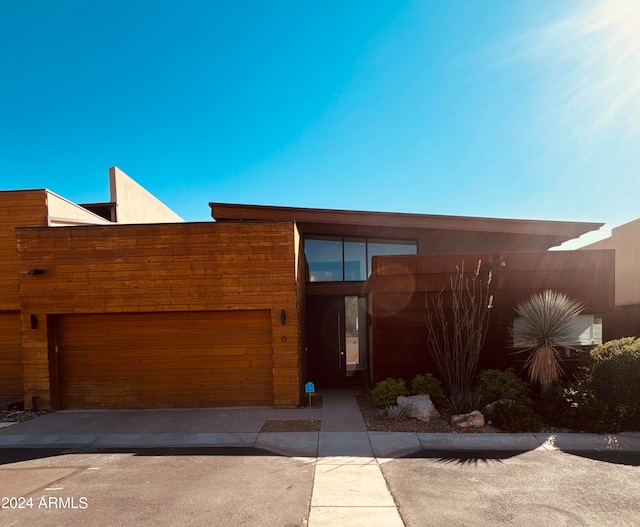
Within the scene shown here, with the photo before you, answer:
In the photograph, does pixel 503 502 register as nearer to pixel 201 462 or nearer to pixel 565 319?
pixel 201 462

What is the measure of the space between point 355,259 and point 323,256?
1062 millimetres

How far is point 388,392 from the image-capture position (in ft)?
25.4

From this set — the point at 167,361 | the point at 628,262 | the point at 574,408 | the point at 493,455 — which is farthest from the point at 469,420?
the point at 628,262

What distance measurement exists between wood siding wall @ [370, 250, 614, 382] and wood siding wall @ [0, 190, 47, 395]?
9.81 meters

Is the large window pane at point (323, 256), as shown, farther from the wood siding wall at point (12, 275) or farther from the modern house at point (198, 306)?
the wood siding wall at point (12, 275)

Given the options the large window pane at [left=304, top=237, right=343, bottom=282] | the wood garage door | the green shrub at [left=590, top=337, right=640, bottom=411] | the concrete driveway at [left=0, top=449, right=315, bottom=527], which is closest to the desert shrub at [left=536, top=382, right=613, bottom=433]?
the green shrub at [left=590, top=337, right=640, bottom=411]

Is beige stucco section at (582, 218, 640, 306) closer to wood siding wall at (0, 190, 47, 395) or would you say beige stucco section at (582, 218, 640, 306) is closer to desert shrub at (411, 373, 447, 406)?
desert shrub at (411, 373, 447, 406)

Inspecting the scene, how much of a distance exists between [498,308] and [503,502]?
5.34 metres

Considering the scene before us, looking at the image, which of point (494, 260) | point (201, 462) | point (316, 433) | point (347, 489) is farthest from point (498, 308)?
point (201, 462)

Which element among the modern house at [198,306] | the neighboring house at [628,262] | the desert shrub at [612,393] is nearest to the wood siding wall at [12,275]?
the modern house at [198,306]

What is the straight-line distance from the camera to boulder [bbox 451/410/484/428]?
658cm

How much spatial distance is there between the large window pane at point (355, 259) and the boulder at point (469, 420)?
18.0 feet

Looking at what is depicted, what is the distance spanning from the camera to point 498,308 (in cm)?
862

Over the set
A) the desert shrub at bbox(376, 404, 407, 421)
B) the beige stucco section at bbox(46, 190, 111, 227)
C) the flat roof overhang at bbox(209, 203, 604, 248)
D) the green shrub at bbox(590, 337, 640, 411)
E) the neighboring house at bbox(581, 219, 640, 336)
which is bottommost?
the desert shrub at bbox(376, 404, 407, 421)
